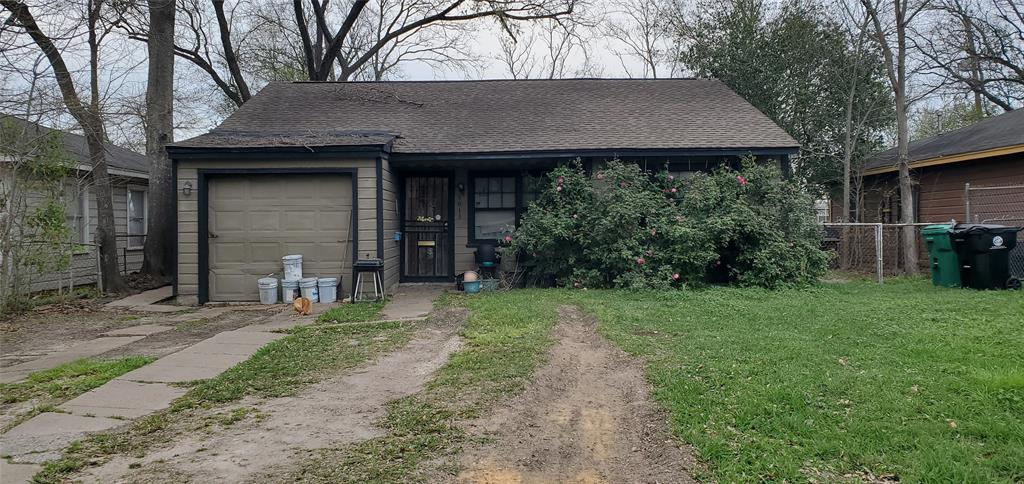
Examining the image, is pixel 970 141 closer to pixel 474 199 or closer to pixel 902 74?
pixel 902 74

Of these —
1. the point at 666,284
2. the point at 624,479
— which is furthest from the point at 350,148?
the point at 624,479

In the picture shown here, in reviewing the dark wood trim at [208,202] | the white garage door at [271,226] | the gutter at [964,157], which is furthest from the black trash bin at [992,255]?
the white garage door at [271,226]

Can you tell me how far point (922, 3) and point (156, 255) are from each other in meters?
16.2

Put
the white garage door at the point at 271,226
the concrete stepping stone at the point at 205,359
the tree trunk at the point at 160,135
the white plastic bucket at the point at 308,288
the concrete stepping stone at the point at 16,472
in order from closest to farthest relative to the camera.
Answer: the concrete stepping stone at the point at 16,472 → the concrete stepping stone at the point at 205,359 → the white plastic bucket at the point at 308,288 → the white garage door at the point at 271,226 → the tree trunk at the point at 160,135

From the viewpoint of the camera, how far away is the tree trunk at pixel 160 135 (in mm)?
11562

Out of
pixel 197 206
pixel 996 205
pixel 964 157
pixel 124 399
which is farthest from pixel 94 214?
pixel 996 205

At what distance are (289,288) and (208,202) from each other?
1.93m

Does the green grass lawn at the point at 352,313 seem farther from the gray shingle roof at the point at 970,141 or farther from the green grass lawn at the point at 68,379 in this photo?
the gray shingle roof at the point at 970,141

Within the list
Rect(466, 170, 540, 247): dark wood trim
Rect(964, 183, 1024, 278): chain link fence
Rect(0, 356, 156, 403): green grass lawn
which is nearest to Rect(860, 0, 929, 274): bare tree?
Rect(964, 183, 1024, 278): chain link fence

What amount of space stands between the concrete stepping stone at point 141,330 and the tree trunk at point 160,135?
4.43 meters

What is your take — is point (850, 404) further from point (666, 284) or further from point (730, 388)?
point (666, 284)

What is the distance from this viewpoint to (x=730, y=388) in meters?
4.06

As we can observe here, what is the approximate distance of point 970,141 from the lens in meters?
13.2

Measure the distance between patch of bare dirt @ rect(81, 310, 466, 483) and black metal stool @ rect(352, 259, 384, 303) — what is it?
3748mm
